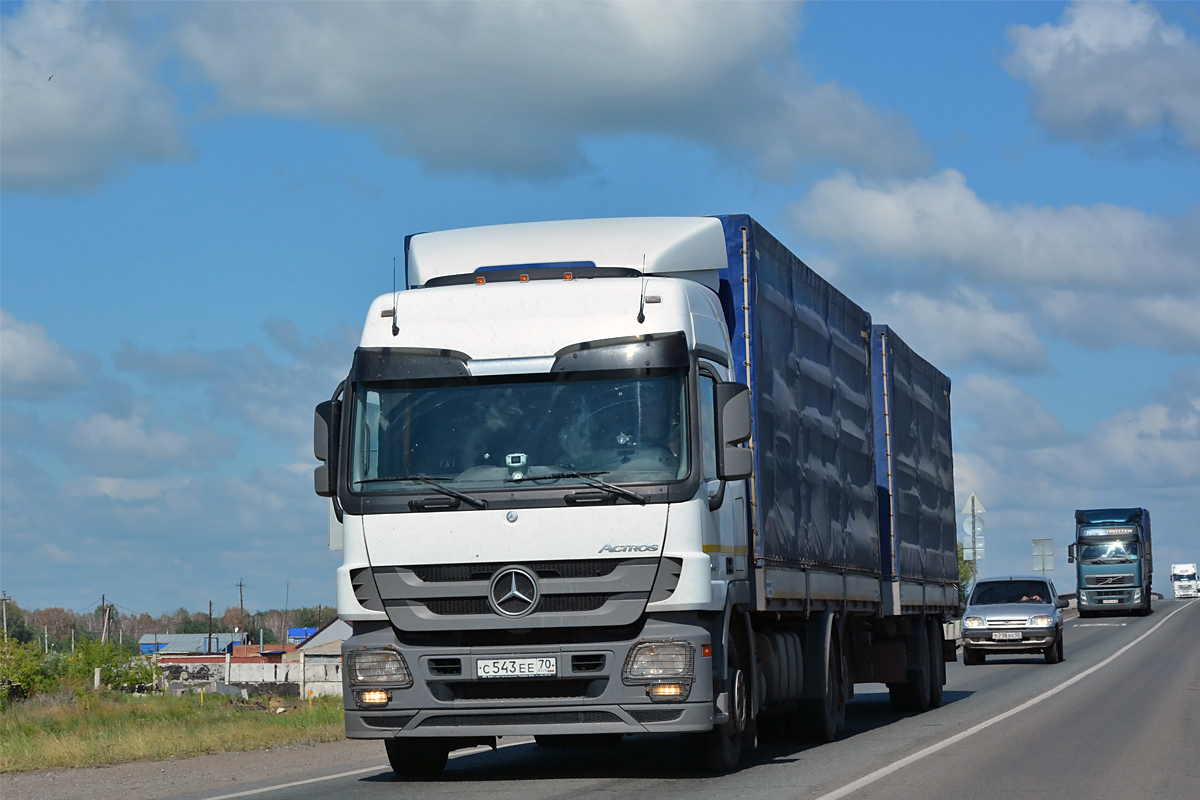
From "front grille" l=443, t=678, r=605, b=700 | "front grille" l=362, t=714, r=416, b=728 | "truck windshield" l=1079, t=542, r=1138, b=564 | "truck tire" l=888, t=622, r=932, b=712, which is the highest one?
"truck windshield" l=1079, t=542, r=1138, b=564

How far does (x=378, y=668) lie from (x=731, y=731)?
100 inches

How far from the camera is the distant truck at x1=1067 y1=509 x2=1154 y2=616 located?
60.3 m

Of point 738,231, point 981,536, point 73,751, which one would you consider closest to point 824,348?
point 738,231

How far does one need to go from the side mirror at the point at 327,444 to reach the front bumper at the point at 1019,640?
23.6m

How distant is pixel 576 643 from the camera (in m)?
10.3

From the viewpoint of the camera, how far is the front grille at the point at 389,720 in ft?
34.4

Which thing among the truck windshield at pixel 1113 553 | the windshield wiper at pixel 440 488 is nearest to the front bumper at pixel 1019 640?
the windshield wiper at pixel 440 488

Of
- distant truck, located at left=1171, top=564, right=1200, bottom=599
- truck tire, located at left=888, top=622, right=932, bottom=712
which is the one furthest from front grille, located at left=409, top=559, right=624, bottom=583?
distant truck, located at left=1171, top=564, right=1200, bottom=599

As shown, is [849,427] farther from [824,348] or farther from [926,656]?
[926,656]

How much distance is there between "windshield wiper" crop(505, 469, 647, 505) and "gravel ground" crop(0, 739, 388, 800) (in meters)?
3.29

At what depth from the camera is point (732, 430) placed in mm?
10312

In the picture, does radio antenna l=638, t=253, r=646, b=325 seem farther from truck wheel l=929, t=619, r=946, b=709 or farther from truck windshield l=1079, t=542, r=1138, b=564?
truck windshield l=1079, t=542, r=1138, b=564

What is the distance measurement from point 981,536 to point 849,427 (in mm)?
25339

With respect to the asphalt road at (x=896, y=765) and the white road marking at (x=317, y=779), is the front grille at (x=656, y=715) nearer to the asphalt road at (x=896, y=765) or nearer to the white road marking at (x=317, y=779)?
the asphalt road at (x=896, y=765)
